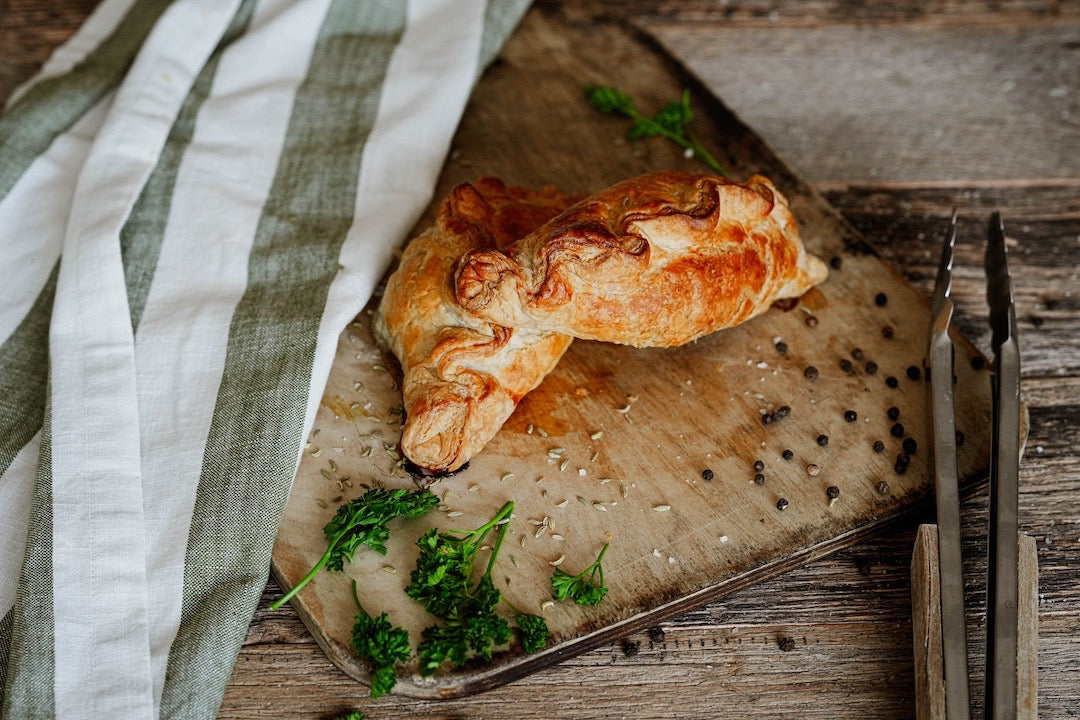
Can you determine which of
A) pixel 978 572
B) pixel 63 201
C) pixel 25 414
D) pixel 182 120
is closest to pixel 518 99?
pixel 182 120

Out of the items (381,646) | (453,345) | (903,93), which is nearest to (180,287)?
(453,345)

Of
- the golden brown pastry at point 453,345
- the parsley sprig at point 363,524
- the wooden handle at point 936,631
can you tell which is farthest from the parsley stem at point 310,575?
the wooden handle at point 936,631

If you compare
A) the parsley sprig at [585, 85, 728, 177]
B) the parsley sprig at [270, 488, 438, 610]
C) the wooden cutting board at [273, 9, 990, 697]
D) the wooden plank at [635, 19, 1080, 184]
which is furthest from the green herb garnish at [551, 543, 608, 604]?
the wooden plank at [635, 19, 1080, 184]

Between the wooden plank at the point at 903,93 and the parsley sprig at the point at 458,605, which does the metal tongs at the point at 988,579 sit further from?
the wooden plank at the point at 903,93

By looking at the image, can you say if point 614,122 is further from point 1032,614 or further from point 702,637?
point 1032,614

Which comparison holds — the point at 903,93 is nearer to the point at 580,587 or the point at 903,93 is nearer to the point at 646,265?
the point at 646,265
